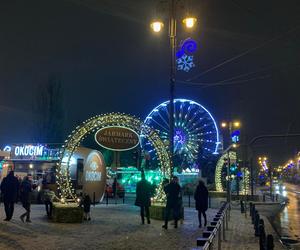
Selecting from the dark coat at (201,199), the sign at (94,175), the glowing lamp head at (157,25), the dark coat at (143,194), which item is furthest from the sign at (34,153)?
the dark coat at (201,199)

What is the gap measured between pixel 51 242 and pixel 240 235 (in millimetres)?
5939

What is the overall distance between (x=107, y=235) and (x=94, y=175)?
14524 mm

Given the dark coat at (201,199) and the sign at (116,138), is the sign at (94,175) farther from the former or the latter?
the dark coat at (201,199)

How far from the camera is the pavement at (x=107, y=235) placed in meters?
10.4

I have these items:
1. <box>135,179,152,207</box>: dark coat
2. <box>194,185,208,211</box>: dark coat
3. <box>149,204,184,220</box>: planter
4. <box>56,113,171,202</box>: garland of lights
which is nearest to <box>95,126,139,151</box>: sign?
<box>56,113,171,202</box>: garland of lights

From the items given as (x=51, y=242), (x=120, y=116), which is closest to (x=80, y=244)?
(x=51, y=242)

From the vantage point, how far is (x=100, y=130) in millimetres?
17750

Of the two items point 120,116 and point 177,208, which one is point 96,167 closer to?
point 120,116

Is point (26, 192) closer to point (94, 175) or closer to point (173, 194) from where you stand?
point (173, 194)

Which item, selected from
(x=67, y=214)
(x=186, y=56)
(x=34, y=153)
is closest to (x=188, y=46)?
(x=186, y=56)

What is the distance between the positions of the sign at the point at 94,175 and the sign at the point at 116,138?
773 cm

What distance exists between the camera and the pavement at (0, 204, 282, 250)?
34.1ft

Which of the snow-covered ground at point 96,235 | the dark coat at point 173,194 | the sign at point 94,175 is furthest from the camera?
the sign at point 94,175

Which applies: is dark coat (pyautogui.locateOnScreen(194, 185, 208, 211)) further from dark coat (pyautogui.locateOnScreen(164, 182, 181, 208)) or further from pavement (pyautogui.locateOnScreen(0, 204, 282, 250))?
dark coat (pyautogui.locateOnScreen(164, 182, 181, 208))
